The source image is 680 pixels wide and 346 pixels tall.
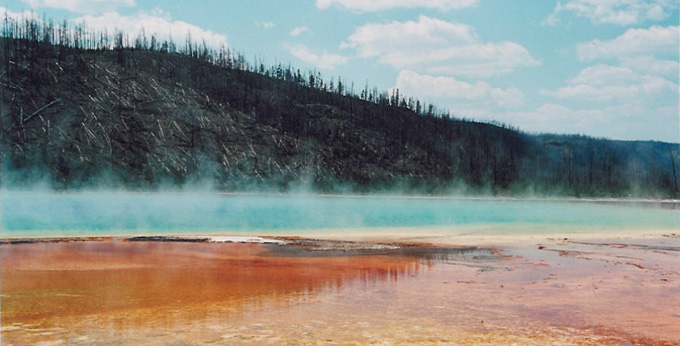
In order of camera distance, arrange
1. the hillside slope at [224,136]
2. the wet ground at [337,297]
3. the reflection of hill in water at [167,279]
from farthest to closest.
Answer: the hillside slope at [224,136] < the reflection of hill in water at [167,279] < the wet ground at [337,297]

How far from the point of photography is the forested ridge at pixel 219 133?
64.7 meters

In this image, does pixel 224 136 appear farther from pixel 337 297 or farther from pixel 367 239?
pixel 337 297

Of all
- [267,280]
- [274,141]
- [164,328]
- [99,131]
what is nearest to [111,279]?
[267,280]

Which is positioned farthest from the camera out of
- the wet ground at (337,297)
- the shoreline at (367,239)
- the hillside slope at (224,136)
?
the hillside slope at (224,136)

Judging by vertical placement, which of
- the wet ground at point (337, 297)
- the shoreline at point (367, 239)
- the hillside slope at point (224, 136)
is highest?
the hillside slope at point (224, 136)

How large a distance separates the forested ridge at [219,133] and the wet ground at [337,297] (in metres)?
51.2

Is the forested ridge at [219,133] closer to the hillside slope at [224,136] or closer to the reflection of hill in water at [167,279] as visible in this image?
the hillside slope at [224,136]

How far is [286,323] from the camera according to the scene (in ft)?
24.3

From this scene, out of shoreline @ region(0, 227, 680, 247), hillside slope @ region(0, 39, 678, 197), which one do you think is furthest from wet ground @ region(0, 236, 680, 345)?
hillside slope @ region(0, 39, 678, 197)

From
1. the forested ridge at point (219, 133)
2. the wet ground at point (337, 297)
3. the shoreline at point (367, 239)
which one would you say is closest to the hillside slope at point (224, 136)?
the forested ridge at point (219, 133)

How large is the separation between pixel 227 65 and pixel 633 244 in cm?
9285

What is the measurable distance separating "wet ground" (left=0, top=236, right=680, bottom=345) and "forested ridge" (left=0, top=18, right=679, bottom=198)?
168 feet

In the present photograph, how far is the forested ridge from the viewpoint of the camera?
6469 centimetres

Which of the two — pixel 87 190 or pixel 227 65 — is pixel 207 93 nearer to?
pixel 227 65
